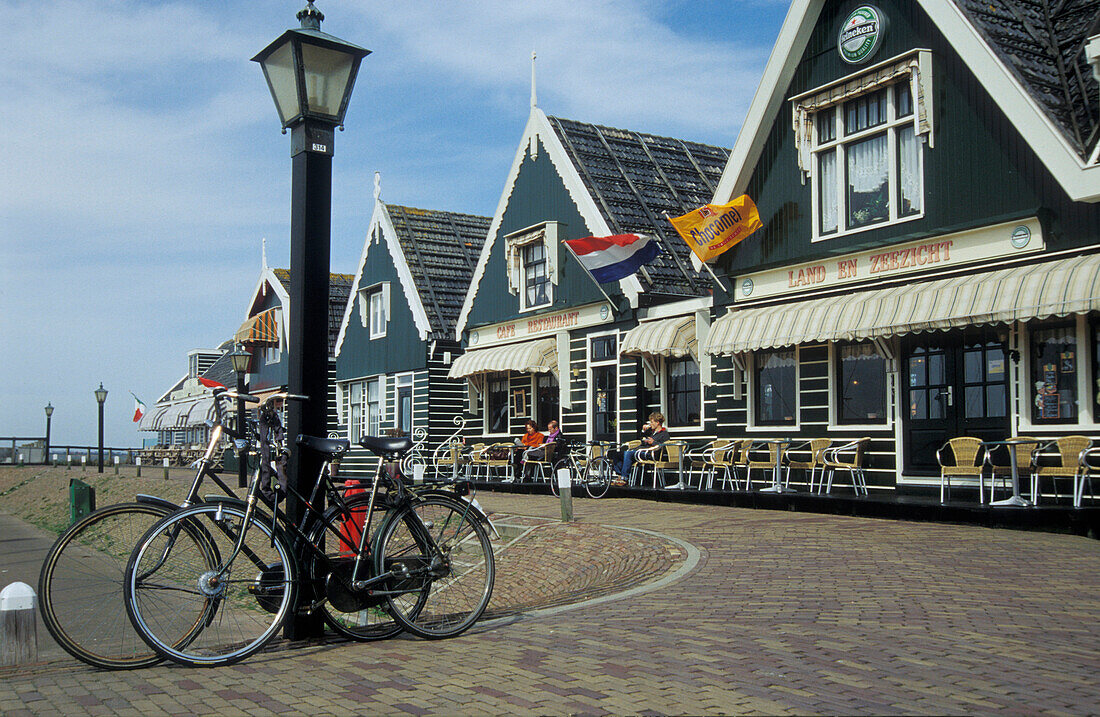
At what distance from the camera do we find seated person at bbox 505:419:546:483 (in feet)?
71.6

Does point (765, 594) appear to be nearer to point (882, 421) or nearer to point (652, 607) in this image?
point (652, 607)

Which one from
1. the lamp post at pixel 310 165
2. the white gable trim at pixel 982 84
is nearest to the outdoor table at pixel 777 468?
the white gable trim at pixel 982 84

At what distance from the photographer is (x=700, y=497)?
1619 cm

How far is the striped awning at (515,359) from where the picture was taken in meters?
22.8

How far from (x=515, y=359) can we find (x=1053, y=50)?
12.8 metres

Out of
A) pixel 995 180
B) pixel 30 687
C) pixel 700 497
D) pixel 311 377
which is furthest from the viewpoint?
pixel 700 497

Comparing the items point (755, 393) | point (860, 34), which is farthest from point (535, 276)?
point (860, 34)

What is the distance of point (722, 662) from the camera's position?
5371mm

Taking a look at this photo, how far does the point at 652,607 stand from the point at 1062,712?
321 cm

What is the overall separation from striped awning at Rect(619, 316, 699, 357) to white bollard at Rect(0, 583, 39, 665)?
1381 centimetres

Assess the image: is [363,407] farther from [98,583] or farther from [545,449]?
[98,583]

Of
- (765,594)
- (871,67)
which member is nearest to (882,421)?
(871,67)

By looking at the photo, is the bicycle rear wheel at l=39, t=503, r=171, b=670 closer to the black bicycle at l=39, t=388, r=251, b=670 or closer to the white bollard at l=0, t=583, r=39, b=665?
the black bicycle at l=39, t=388, r=251, b=670

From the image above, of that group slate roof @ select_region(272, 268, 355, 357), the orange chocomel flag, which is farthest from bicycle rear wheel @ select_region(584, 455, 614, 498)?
slate roof @ select_region(272, 268, 355, 357)
